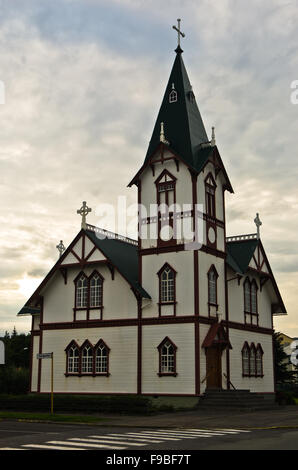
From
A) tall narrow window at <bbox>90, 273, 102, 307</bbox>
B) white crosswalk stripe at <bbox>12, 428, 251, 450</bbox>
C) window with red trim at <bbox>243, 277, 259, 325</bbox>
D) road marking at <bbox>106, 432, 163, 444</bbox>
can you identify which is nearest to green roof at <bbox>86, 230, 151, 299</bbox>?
tall narrow window at <bbox>90, 273, 102, 307</bbox>

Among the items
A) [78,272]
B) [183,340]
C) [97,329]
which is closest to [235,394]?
[183,340]

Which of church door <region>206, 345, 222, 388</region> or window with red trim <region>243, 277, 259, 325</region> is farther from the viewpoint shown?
window with red trim <region>243, 277, 259, 325</region>

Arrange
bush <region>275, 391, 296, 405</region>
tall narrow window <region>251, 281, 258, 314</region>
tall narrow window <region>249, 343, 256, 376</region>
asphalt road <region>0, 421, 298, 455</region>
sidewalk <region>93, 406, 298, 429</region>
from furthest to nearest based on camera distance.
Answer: tall narrow window <region>251, 281, 258, 314</region> → tall narrow window <region>249, 343, 256, 376</region> → bush <region>275, 391, 296, 405</region> → sidewalk <region>93, 406, 298, 429</region> → asphalt road <region>0, 421, 298, 455</region>

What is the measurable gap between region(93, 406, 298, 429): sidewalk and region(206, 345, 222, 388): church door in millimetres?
4381

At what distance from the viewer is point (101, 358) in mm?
36125

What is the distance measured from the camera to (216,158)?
37.2 metres

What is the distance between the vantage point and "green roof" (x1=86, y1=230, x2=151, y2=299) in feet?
117

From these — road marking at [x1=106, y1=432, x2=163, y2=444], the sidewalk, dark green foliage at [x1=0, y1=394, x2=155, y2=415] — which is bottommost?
the sidewalk

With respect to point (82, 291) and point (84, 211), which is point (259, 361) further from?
point (84, 211)

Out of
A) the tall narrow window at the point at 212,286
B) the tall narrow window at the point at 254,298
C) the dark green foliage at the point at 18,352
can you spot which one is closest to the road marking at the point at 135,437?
the tall narrow window at the point at 212,286

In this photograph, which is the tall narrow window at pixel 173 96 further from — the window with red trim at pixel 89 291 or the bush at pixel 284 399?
the bush at pixel 284 399

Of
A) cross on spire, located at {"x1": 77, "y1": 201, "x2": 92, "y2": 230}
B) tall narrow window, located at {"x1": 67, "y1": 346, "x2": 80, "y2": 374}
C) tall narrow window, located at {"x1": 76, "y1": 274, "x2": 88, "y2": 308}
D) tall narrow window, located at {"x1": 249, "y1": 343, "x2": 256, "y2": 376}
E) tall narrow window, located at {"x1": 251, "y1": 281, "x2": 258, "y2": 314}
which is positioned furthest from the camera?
tall narrow window, located at {"x1": 251, "y1": 281, "x2": 258, "y2": 314}

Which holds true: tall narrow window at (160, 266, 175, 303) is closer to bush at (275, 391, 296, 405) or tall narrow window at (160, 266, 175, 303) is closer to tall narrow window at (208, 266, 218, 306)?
tall narrow window at (208, 266, 218, 306)

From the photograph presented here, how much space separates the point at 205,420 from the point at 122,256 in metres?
15.7
